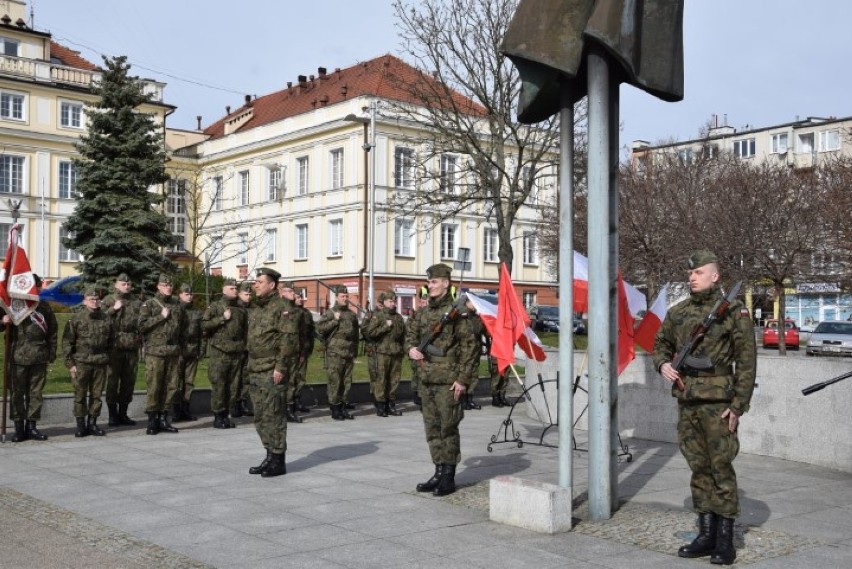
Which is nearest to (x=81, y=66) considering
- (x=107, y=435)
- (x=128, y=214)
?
(x=128, y=214)

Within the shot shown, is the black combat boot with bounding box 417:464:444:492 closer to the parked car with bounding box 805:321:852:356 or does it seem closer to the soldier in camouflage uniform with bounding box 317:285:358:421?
the soldier in camouflage uniform with bounding box 317:285:358:421

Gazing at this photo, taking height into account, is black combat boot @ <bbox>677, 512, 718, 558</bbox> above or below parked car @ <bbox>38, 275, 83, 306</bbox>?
below

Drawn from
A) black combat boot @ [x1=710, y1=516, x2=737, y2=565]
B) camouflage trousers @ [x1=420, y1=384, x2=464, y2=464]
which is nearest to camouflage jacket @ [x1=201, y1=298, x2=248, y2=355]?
camouflage trousers @ [x1=420, y1=384, x2=464, y2=464]

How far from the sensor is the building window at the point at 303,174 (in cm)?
5641

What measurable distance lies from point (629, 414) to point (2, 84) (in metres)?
51.7

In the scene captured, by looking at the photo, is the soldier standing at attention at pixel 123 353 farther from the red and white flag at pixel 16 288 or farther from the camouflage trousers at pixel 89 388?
the red and white flag at pixel 16 288

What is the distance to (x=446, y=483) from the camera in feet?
30.7

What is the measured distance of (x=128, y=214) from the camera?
108 ft

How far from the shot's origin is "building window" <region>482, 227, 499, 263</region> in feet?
186

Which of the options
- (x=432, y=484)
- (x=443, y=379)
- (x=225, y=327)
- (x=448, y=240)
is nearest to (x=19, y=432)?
(x=225, y=327)

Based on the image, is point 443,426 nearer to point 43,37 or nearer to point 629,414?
point 629,414

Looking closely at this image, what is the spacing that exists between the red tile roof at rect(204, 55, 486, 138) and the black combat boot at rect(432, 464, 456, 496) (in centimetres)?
4038

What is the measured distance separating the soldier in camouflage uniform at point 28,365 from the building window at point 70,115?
49.2 meters

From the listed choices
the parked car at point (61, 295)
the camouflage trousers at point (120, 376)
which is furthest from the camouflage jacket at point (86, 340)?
the parked car at point (61, 295)
